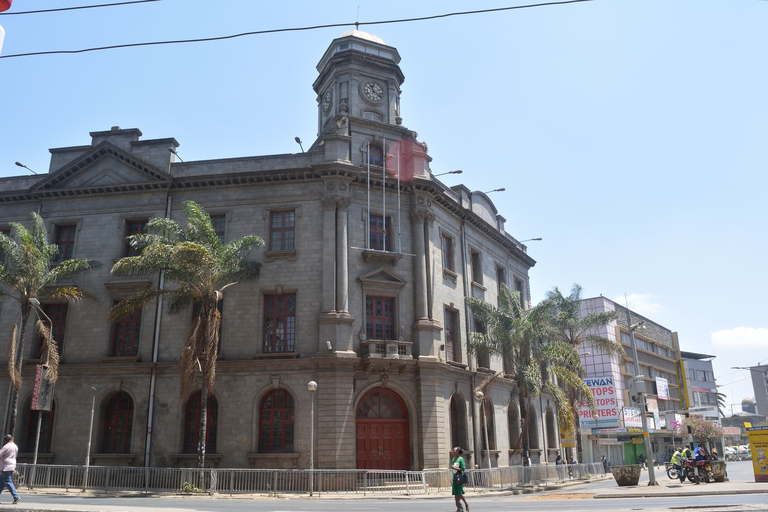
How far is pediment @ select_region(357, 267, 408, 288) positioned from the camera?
2972 centimetres

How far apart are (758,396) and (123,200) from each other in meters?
147

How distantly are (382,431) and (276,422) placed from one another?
5.00 m

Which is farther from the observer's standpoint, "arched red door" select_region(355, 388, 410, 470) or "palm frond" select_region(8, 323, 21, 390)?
"arched red door" select_region(355, 388, 410, 470)

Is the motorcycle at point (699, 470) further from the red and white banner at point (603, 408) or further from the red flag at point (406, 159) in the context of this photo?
the red and white banner at point (603, 408)

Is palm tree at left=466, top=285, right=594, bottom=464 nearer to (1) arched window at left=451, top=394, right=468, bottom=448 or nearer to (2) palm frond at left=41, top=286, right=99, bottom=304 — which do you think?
(1) arched window at left=451, top=394, right=468, bottom=448

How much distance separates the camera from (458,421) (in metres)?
32.3

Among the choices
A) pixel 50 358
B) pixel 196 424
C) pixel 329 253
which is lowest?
pixel 196 424

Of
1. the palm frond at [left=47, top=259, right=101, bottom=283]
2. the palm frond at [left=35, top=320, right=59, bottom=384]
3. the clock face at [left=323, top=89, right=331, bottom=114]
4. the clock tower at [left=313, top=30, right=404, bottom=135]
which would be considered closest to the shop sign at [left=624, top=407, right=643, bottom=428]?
the clock tower at [left=313, top=30, right=404, bottom=135]

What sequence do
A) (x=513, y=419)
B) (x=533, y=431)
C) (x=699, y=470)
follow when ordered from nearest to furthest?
(x=699, y=470) < (x=513, y=419) < (x=533, y=431)

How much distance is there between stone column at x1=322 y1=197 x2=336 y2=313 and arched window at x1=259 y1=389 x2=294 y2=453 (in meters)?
4.62

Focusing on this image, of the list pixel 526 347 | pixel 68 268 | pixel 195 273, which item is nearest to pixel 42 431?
pixel 68 268

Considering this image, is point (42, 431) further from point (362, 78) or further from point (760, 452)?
point (760, 452)

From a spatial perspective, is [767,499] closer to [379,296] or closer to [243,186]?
[379,296]

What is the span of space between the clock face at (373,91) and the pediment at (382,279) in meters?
11.5
